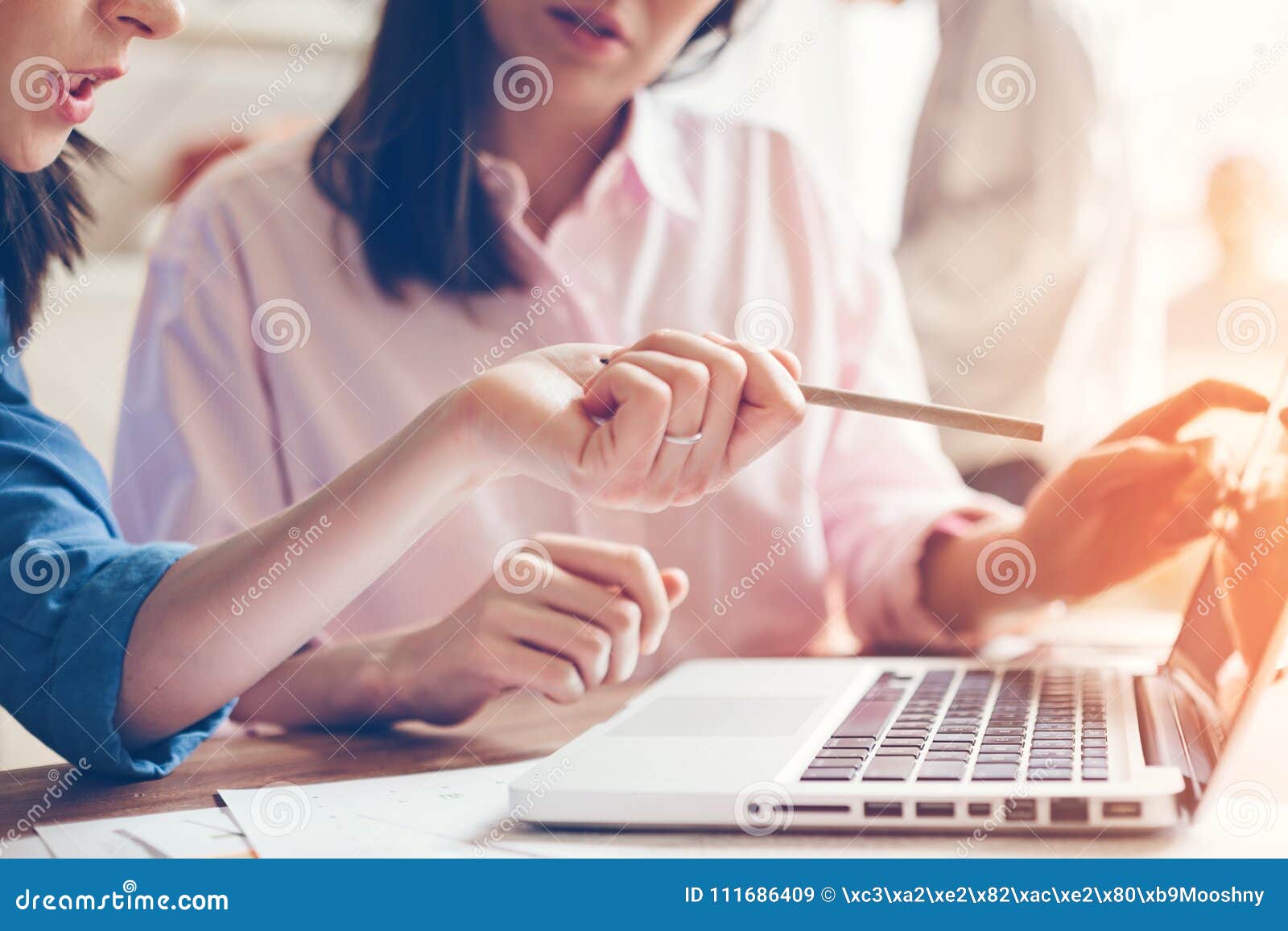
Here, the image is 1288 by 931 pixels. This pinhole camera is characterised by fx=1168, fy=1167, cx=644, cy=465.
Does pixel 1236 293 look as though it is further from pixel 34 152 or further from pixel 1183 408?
pixel 34 152

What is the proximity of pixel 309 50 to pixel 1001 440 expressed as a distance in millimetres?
812

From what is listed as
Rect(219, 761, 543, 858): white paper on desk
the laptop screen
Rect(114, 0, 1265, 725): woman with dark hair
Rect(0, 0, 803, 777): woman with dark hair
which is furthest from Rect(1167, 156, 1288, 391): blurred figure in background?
Rect(219, 761, 543, 858): white paper on desk

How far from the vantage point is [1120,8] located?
1.13 m

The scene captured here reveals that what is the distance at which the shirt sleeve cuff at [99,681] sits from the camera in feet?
1.82

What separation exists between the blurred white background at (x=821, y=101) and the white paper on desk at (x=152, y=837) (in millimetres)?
623

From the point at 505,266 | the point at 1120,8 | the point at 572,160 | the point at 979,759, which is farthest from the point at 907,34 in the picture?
the point at 979,759

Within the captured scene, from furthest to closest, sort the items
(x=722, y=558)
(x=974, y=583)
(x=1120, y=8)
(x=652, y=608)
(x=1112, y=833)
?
(x=1120, y=8) < (x=722, y=558) < (x=974, y=583) < (x=652, y=608) < (x=1112, y=833)

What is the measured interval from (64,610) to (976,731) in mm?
433

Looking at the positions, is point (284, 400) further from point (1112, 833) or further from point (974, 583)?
point (1112, 833)

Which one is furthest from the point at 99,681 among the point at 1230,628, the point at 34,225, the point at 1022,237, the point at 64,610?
the point at 1022,237

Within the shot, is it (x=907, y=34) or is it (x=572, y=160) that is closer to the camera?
(x=572, y=160)

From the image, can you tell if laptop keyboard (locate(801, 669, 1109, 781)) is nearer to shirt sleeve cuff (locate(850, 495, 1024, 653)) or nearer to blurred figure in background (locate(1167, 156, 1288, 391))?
shirt sleeve cuff (locate(850, 495, 1024, 653))

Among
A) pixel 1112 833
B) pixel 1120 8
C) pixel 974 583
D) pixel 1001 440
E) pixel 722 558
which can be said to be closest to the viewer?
pixel 1112 833

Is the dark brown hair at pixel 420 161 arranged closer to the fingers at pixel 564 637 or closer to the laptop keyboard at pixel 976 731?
the fingers at pixel 564 637
